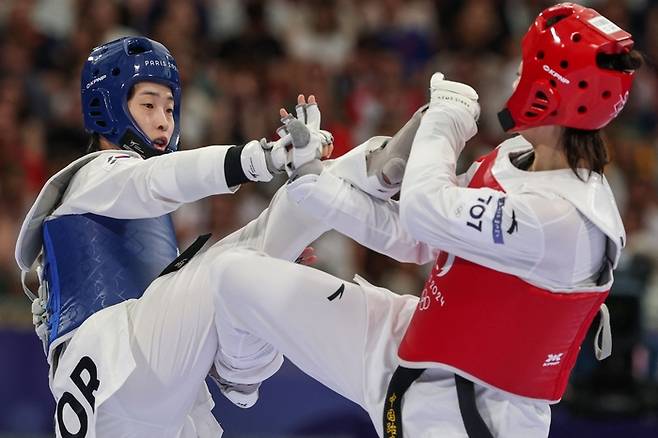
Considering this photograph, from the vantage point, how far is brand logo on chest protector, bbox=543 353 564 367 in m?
4.80

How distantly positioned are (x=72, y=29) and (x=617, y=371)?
266 inches

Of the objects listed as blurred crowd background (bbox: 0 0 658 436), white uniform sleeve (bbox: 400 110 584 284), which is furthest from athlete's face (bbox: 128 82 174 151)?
blurred crowd background (bbox: 0 0 658 436)

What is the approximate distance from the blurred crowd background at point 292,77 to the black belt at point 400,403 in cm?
493

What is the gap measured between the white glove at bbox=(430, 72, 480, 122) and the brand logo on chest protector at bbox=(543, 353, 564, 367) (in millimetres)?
1075

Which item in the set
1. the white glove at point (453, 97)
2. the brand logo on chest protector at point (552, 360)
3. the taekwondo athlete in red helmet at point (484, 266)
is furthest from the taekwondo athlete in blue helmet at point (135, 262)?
the brand logo on chest protector at point (552, 360)

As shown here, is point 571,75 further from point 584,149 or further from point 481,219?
point 481,219

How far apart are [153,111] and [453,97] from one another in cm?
177

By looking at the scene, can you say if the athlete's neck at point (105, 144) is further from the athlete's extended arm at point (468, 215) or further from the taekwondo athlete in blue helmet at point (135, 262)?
the athlete's extended arm at point (468, 215)

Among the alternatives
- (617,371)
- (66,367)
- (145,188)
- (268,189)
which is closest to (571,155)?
(145,188)

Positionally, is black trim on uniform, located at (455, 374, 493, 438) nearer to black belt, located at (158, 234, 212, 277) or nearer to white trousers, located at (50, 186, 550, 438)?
white trousers, located at (50, 186, 550, 438)

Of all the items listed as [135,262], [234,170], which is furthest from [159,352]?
[234,170]

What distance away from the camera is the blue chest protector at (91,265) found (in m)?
5.56

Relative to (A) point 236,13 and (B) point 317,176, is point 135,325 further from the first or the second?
(A) point 236,13

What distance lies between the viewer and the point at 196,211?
419 inches
